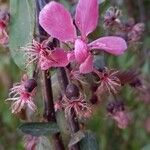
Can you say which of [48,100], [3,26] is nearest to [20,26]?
[3,26]

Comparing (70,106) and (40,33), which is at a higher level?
(40,33)

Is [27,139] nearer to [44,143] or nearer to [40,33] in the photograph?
[44,143]

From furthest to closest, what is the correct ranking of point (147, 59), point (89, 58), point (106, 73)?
point (147, 59)
point (106, 73)
point (89, 58)

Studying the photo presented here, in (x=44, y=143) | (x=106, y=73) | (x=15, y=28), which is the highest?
(x=15, y=28)

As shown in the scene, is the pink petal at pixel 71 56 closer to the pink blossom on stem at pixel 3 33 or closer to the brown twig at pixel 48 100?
the brown twig at pixel 48 100

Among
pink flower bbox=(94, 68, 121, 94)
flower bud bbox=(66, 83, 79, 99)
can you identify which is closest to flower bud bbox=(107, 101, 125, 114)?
pink flower bbox=(94, 68, 121, 94)

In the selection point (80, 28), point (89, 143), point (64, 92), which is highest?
point (80, 28)

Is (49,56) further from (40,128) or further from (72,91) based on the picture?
(40,128)

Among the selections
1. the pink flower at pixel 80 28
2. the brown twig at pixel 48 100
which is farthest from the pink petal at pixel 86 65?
the brown twig at pixel 48 100

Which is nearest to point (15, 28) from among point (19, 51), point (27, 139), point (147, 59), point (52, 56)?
point (19, 51)
